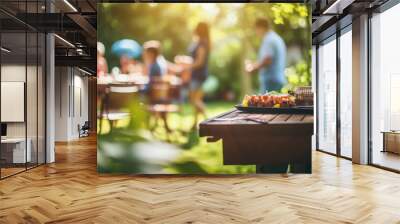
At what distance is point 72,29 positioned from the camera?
8648 mm

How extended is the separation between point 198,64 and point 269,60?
1.16 m

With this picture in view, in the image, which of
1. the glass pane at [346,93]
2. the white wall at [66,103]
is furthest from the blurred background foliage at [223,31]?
the white wall at [66,103]

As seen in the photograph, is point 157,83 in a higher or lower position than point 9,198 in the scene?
higher

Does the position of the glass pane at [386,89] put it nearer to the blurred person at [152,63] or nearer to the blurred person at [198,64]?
the blurred person at [198,64]

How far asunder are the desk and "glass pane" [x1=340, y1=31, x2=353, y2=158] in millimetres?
6766

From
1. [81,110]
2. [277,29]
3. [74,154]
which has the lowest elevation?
[74,154]

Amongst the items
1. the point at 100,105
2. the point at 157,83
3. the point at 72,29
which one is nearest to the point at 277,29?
the point at 157,83

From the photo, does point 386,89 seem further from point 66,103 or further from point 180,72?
point 66,103

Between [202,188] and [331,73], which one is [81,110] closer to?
[331,73]

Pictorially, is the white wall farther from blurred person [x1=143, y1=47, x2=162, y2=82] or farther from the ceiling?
blurred person [x1=143, y1=47, x2=162, y2=82]

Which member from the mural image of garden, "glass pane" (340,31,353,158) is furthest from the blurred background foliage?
"glass pane" (340,31,353,158)

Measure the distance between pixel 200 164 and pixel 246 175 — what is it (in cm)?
86

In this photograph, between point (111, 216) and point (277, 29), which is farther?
point (277, 29)

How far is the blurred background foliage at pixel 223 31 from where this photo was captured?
647cm
